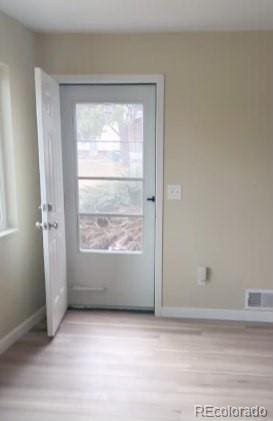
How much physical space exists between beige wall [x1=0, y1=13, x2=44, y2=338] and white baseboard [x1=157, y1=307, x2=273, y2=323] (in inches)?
46.9

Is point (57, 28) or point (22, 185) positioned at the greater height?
point (57, 28)

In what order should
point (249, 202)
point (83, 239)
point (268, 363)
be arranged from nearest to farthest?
point (268, 363)
point (249, 202)
point (83, 239)

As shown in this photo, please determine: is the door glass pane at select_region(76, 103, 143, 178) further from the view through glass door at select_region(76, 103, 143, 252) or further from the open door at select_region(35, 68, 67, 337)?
the open door at select_region(35, 68, 67, 337)

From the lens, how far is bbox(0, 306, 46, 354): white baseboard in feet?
8.79

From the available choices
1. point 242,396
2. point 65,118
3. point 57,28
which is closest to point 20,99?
point 65,118

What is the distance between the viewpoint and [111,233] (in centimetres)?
326

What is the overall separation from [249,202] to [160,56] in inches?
55.0

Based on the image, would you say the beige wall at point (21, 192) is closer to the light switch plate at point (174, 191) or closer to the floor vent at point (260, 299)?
the light switch plate at point (174, 191)

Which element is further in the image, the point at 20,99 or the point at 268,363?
the point at 20,99

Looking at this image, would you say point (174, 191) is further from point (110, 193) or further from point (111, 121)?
point (111, 121)

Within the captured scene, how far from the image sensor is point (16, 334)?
283 cm

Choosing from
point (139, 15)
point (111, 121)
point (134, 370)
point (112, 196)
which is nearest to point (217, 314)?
point (134, 370)

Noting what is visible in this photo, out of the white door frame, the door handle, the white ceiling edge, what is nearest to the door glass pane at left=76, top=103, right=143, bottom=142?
the white door frame

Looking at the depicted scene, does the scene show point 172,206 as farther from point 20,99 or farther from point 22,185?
point 20,99
